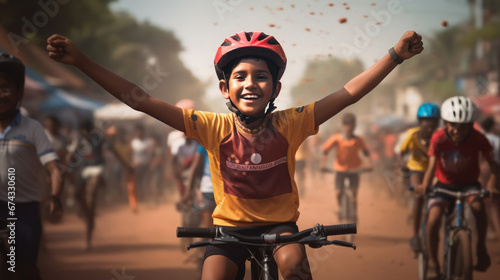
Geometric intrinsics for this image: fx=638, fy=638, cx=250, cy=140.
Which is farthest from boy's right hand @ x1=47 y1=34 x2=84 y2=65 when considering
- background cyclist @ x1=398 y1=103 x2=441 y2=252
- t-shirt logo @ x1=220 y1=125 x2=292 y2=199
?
background cyclist @ x1=398 y1=103 x2=441 y2=252

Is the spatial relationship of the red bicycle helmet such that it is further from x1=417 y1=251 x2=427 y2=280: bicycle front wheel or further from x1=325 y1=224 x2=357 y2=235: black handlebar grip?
x1=417 y1=251 x2=427 y2=280: bicycle front wheel

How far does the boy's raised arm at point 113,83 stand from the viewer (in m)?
3.38

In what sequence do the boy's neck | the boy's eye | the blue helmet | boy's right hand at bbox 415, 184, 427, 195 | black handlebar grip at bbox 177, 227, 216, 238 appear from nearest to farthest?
black handlebar grip at bbox 177, 227, 216, 238 → the boy's eye → the boy's neck → boy's right hand at bbox 415, 184, 427, 195 → the blue helmet

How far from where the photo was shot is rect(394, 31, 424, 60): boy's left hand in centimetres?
355

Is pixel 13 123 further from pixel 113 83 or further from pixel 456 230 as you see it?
pixel 456 230

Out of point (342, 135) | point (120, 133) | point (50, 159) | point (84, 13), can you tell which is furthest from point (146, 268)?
point (84, 13)

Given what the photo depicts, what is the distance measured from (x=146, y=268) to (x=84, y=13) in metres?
26.6

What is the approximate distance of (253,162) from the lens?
3.68 metres

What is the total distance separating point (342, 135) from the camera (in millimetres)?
11570

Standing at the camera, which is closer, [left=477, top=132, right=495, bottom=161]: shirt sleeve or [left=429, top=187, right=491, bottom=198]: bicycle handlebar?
[left=429, top=187, right=491, bottom=198]: bicycle handlebar

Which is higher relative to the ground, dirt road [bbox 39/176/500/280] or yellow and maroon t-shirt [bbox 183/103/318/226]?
yellow and maroon t-shirt [bbox 183/103/318/226]

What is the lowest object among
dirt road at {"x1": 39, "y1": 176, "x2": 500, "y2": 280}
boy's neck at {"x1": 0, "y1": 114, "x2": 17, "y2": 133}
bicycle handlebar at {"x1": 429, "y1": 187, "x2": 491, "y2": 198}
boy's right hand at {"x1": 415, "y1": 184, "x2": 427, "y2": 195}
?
dirt road at {"x1": 39, "y1": 176, "x2": 500, "y2": 280}

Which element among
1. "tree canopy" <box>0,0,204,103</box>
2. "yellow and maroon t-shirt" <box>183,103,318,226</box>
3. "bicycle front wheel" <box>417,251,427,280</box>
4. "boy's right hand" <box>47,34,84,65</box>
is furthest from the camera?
"tree canopy" <box>0,0,204,103</box>

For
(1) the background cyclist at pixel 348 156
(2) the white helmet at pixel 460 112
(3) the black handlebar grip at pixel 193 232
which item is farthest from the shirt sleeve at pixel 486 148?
(1) the background cyclist at pixel 348 156
